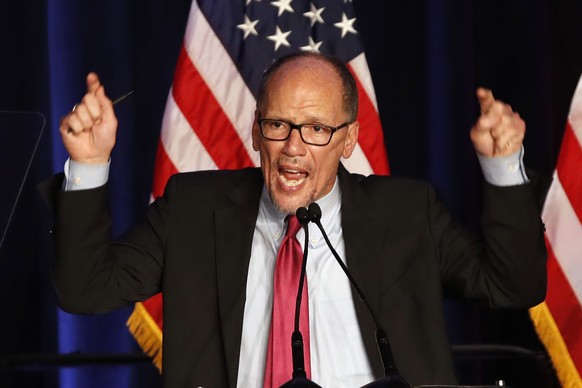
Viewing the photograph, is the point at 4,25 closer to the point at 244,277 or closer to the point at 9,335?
the point at 9,335

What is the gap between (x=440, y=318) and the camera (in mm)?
2158

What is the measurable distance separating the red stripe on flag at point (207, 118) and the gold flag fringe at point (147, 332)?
49cm

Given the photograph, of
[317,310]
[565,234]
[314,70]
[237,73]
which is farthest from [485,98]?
[237,73]

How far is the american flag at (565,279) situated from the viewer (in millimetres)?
2900

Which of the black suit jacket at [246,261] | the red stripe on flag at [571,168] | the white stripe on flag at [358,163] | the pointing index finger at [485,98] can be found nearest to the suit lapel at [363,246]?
the black suit jacket at [246,261]

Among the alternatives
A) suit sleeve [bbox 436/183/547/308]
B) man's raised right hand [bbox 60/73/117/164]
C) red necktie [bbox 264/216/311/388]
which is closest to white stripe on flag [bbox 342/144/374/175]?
suit sleeve [bbox 436/183/547/308]

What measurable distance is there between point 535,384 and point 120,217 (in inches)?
61.0

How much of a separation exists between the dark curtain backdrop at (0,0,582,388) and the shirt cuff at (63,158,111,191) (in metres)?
1.76

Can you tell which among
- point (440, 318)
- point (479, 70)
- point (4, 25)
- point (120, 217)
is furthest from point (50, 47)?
point (440, 318)

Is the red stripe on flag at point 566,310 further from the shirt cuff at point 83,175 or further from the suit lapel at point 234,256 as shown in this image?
the shirt cuff at point 83,175

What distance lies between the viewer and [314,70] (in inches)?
85.8

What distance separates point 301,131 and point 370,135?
40.2 inches

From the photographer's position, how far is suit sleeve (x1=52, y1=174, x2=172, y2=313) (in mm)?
1967

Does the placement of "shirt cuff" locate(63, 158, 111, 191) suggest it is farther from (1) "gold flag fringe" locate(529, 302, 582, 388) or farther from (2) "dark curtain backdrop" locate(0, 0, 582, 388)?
(2) "dark curtain backdrop" locate(0, 0, 582, 388)
